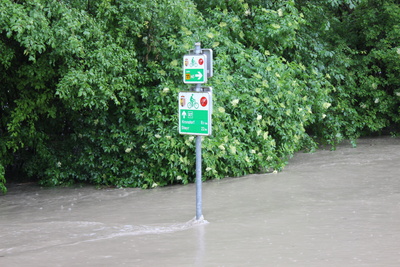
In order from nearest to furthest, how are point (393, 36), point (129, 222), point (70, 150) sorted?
point (129, 222), point (70, 150), point (393, 36)

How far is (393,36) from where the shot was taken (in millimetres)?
17703

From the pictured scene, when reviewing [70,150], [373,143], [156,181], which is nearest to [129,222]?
[156,181]

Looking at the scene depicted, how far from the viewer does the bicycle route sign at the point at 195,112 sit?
26.9 feet

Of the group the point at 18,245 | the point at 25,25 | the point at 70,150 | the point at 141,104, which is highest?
the point at 25,25

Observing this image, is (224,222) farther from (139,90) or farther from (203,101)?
(139,90)

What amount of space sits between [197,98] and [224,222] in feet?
5.94

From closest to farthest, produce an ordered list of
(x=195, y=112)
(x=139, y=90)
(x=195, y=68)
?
(x=195, y=68), (x=195, y=112), (x=139, y=90)

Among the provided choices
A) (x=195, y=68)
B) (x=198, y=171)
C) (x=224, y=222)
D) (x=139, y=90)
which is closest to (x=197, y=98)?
(x=195, y=68)

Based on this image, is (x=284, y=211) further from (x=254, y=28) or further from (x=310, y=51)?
(x=310, y=51)

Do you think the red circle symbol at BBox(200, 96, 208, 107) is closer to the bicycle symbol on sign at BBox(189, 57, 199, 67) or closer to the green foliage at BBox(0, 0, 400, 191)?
the bicycle symbol on sign at BBox(189, 57, 199, 67)

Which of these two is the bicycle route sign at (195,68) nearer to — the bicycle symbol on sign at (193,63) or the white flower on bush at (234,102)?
the bicycle symbol on sign at (193,63)

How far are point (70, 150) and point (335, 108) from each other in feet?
24.7

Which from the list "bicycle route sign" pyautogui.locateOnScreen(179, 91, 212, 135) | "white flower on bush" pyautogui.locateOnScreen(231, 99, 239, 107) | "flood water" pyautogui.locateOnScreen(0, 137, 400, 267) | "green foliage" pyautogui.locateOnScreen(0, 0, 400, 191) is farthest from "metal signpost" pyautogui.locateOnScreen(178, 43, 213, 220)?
"white flower on bush" pyautogui.locateOnScreen(231, 99, 239, 107)

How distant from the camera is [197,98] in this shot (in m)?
8.27
